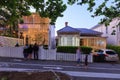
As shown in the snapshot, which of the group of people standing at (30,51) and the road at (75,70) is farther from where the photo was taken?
the group of people standing at (30,51)

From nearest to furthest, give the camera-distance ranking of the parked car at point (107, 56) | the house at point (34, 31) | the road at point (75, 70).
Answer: the road at point (75, 70)
the parked car at point (107, 56)
the house at point (34, 31)

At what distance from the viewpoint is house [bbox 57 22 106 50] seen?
55.9 meters

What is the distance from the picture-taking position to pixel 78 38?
56438 mm

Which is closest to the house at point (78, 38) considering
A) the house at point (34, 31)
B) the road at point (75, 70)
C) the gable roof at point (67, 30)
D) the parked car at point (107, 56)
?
the gable roof at point (67, 30)

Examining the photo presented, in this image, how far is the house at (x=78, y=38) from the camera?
55.9m

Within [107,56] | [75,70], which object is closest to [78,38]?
[107,56]

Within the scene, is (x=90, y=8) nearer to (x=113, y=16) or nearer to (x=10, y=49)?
(x=113, y=16)

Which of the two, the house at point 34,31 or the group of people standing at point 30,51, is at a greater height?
the house at point 34,31

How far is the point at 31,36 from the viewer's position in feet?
190

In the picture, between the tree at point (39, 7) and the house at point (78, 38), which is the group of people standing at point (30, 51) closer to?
the house at point (78, 38)

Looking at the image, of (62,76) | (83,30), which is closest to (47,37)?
(83,30)

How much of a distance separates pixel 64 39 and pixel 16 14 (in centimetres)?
4164

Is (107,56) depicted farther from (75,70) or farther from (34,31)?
(75,70)

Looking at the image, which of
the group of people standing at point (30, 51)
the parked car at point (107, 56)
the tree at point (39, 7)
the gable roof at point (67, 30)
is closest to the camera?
the tree at point (39, 7)
